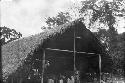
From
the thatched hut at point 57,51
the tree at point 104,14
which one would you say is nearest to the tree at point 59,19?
the tree at point 104,14

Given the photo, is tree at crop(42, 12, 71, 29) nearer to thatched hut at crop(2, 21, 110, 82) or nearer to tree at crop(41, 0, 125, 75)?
tree at crop(41, 0, 125, 75)

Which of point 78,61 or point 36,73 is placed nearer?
point 36,73

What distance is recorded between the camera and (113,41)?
43.5 m

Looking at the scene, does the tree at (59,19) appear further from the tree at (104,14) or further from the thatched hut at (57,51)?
the thatched hut at (57,51)

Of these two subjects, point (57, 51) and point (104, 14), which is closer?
point (57, 51)

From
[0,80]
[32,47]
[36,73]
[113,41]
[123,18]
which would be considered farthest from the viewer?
[113,41]

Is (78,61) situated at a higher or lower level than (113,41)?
lower

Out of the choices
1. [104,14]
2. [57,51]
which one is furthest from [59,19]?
[57,51]

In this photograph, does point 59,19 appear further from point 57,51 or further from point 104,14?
point 57,51

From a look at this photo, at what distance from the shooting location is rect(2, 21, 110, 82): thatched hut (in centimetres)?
1560

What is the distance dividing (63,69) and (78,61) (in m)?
1.39

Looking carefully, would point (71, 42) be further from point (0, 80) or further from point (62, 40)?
point (0, 80)

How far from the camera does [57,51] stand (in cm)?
1959

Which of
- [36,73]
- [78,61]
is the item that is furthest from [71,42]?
[36,73]
